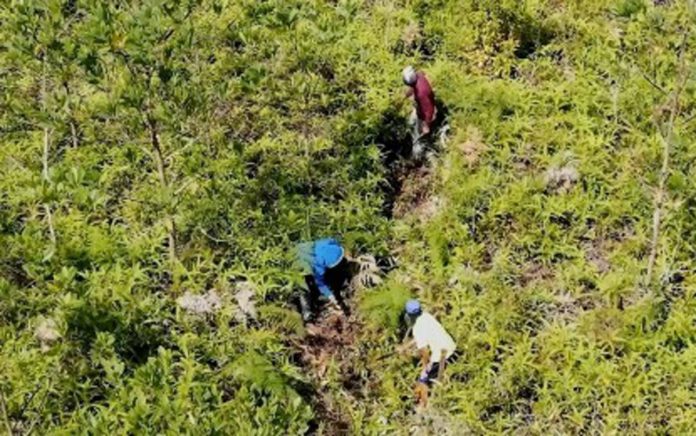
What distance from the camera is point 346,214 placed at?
9.72m

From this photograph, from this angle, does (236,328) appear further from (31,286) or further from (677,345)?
(677,345)

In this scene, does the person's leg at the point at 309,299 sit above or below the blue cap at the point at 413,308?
below

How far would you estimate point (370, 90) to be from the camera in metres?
11.1

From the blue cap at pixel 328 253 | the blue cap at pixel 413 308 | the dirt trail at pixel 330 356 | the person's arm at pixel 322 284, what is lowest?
the dirt trail at pixel 330 356

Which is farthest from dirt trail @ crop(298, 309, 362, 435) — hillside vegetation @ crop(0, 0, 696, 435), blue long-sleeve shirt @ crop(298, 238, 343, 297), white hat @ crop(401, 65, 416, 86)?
white hat @ crop(401, 65, 416, 86)

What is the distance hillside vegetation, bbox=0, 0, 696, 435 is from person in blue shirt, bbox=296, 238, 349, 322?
22 cm

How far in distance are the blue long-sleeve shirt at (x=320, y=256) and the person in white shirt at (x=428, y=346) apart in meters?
0.96

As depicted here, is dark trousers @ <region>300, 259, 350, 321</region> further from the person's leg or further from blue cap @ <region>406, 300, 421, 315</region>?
Result: blue cap @ <region>406, 300, 421, 315</region>

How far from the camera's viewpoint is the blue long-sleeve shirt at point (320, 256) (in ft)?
29.5

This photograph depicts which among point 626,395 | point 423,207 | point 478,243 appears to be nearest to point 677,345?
point 626,395

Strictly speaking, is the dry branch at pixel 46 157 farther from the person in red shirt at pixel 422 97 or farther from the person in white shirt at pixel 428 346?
the person in red shirt at pixel 422 97

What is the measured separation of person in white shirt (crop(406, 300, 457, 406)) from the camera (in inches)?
329

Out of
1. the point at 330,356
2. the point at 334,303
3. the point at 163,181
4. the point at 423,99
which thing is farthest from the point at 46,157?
the point at 423,99

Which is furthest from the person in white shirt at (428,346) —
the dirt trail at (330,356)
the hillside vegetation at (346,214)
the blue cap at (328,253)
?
the blue cap at (328,253)
